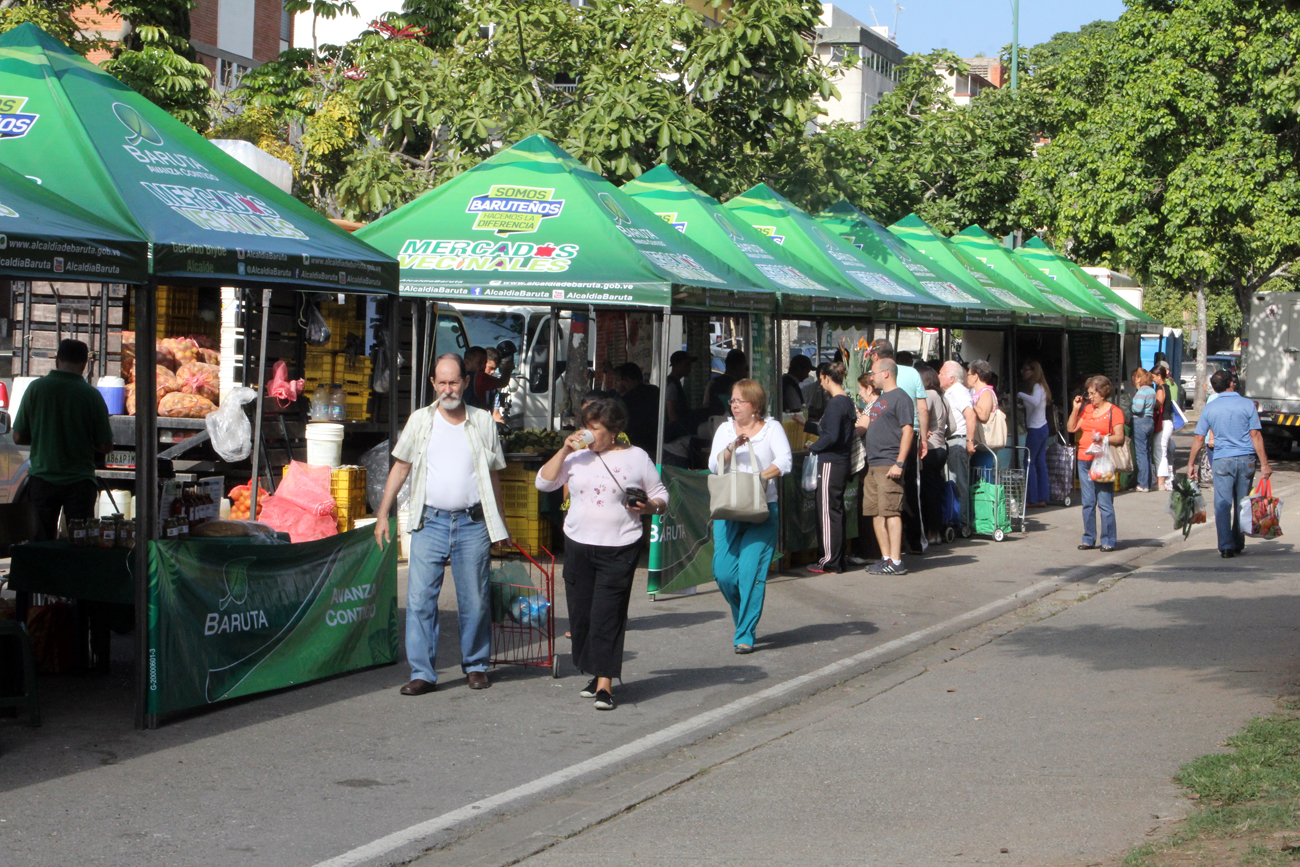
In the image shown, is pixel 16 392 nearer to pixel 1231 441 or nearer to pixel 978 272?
pixel 1231 441

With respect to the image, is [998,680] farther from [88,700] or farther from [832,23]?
[832,23]

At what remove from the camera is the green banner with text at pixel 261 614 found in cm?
659

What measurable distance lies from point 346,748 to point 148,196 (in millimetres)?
2844

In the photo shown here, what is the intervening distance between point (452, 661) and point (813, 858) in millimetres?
3732

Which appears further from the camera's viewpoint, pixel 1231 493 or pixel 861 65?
pixel 861 65

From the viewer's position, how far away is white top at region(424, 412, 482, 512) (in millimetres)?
7316

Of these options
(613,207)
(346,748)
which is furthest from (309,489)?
(346,748)

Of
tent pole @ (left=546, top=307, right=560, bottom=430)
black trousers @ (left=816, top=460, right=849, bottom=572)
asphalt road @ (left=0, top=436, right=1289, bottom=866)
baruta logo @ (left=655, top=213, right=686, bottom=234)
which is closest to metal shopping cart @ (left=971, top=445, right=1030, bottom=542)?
black trousers @ (left=816, top=460, right=849, bottom=572)

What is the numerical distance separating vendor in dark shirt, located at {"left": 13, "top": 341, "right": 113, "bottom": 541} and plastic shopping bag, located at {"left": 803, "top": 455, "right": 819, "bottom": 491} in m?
5.74

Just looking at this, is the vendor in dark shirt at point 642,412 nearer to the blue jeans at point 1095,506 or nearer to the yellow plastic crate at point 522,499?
the yellow plastic crate at point 522,499

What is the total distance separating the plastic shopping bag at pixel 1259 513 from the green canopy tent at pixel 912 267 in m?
4.14

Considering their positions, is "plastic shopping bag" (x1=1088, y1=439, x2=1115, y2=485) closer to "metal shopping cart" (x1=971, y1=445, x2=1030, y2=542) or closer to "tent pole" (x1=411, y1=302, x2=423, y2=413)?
"metal shopping cart" (x1=971, y1=445, x2=1030, y2=542)

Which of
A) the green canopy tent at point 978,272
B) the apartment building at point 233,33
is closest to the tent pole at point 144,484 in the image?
the green canopy tent at point 978,272

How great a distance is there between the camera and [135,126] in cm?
734
